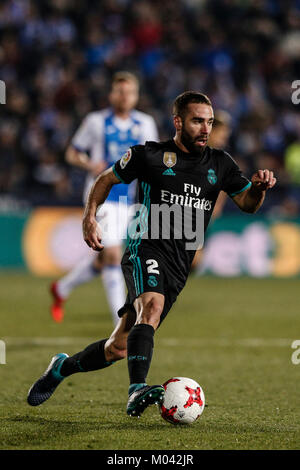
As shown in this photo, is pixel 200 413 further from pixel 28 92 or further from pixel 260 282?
pixel 28 92

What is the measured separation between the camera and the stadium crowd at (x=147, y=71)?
50.6 ft

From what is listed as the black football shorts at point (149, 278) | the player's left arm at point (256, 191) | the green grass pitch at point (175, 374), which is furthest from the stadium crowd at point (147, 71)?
the black football shorts at point (149, 278)

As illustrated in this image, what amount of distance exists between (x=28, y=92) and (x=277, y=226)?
6045mm

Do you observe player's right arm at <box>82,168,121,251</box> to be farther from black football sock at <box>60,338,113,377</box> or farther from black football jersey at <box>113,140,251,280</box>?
black football sock at <box>60,338,113,377</box>

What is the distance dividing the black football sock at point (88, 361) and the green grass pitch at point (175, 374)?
234 millimetres

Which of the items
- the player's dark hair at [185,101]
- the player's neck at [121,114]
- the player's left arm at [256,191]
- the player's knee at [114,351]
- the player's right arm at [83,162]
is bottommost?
the player's knee at [114,351]

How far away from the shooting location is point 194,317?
9.61 meters

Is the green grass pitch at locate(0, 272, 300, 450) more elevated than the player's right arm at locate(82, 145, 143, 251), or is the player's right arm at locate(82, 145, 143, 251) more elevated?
the player's right arm at locate(82, 145, 143, 251)

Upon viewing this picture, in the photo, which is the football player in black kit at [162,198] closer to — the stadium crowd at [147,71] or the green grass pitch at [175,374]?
the green grass pitch at [175,374]

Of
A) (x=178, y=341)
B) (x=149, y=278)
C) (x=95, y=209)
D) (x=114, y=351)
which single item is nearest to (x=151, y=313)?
(x=149, y=278)

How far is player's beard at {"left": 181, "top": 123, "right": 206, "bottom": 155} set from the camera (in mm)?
4848

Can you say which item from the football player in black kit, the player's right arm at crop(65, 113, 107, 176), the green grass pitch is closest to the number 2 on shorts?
the football player in black kit

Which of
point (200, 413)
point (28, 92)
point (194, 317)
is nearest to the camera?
point (200, 413)
